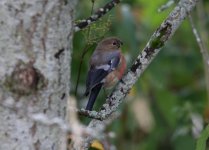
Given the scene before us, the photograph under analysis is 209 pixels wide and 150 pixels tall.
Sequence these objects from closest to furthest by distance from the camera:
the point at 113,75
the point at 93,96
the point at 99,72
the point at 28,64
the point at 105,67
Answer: the point at 28,64, the point at 93,96, the point at 113,75, the point at 99,72, the point at 105,67

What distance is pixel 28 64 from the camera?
195 cm

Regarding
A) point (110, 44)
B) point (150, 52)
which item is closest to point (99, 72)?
point (110, 44)

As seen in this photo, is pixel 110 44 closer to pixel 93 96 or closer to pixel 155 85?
pixel 155 85

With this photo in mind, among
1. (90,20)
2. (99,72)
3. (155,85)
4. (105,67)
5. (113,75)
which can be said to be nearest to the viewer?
(90,20)

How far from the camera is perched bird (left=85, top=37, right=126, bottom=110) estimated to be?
4375 mm

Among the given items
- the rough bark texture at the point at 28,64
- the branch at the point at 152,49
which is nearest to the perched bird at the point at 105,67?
the branch at the point at 152,49

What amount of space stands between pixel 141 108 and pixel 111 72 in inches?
52.2

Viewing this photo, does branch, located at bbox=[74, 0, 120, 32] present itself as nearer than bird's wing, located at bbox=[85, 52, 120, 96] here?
Yes

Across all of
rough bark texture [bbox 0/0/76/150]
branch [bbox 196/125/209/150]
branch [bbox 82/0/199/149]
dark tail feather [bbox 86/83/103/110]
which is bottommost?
dark tail feather [bbox 86/83/103/110]

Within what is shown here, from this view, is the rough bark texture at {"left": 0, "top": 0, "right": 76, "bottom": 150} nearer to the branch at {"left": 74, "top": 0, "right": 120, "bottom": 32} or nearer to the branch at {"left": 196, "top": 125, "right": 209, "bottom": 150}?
the branch at {"left": 74, "top": 0, "right": 120, "bottom": 32}

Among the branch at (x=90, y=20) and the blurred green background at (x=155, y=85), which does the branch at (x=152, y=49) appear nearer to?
the branch at (x=90, y=20)

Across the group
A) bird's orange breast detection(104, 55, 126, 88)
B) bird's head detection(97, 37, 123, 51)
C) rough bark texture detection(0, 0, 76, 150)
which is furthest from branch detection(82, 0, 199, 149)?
bird's head detection(97, 37, 123, 51)

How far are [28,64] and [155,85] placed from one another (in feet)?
12.3

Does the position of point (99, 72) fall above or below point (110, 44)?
above
